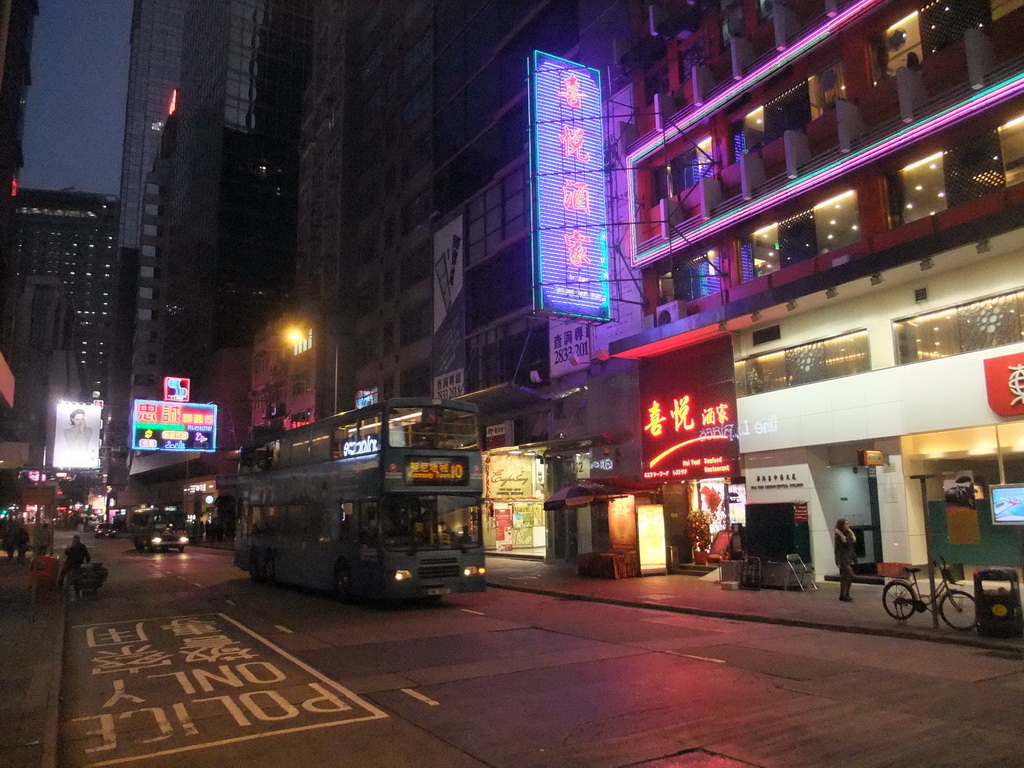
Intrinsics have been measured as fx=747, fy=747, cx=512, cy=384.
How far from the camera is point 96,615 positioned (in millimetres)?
16812

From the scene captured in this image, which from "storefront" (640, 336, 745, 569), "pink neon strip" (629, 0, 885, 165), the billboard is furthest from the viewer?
the billboard

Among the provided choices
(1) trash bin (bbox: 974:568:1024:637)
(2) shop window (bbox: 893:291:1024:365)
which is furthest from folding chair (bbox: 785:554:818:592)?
(1) trash bin (bbox: 974:568:1024:637)

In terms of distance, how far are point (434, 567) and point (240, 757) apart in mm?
10593

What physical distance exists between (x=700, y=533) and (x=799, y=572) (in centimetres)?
567

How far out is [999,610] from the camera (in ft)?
37.0

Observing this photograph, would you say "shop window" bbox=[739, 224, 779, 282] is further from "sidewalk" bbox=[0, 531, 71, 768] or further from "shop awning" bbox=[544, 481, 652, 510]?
"sidewalk" bbox=[0, 531, 71, 768]

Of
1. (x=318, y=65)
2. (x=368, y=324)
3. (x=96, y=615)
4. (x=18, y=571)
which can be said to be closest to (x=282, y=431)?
(x=96, y=615)

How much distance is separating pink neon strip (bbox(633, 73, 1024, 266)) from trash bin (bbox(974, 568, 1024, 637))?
33.2 feet

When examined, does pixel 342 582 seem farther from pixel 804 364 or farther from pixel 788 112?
pixel 788 112

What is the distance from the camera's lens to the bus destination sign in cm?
1702

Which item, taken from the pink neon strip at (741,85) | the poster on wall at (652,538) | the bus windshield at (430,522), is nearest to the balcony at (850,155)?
the pink neon strip at (741,85)

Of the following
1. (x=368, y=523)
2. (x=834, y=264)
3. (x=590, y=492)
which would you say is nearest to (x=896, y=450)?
(x=834, y=264)

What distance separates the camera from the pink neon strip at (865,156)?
15671 mm

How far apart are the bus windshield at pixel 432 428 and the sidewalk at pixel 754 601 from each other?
5285 millimetres
